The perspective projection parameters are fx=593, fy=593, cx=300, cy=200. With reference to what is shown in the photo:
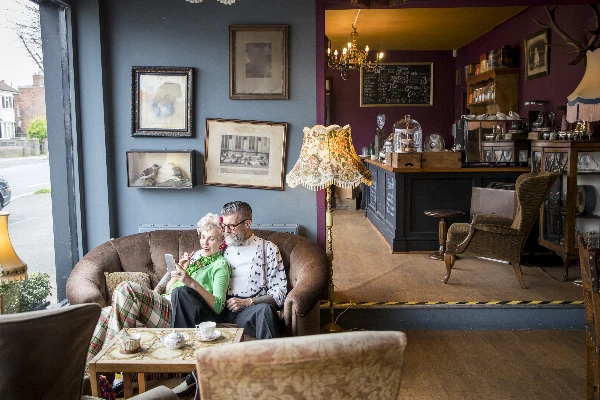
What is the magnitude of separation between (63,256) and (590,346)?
11.4ft

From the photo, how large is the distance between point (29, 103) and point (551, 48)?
5.47 m

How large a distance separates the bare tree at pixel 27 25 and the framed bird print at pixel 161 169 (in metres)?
0.91

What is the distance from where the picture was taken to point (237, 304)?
352cm

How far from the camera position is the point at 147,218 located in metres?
4.55

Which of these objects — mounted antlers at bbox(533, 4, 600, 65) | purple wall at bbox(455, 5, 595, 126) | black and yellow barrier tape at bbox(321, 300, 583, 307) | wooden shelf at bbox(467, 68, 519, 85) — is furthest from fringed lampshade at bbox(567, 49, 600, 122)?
wooden shelf at bbox(467, 68, 519, 85)

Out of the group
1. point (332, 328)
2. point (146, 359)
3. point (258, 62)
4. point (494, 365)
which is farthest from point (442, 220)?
point (146, 359)

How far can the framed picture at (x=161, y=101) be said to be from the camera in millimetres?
4379

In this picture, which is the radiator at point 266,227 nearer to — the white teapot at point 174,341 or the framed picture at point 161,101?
the framed picture at point 161,101

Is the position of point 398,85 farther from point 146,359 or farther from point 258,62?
point 146,359

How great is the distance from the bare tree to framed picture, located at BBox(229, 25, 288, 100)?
130 centimetres

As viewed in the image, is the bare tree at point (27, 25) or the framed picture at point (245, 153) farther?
the framed picture at point (245, 153)

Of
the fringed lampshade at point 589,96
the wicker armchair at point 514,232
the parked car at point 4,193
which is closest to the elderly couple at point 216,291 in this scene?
the parked car at point 4,193

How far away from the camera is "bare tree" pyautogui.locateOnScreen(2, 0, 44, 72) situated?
145 inches

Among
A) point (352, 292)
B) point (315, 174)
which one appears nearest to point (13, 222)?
point (315, 174)
